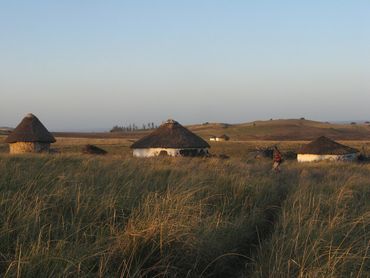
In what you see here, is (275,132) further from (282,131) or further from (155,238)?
(155,238)

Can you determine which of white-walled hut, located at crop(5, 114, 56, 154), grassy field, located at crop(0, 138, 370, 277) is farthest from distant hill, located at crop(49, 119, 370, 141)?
grassy field, located at crop(0, 138, 370, 277)

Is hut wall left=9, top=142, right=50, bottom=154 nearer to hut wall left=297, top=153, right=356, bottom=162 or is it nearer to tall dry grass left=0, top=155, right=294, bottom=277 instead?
hut wall left=297, top=153, right=356, bottom=162

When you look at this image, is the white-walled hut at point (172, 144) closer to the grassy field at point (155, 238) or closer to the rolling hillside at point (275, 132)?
the grassy field at point (155, 238)

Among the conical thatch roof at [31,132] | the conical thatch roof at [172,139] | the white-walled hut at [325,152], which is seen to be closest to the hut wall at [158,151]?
the conical thatch roof at [172,139]

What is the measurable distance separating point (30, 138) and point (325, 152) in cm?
2512

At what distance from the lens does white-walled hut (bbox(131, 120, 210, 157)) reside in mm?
39094

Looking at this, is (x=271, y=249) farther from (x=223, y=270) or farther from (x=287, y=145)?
(x=287, y=145)

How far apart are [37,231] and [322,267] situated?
1999mm

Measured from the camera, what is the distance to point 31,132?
1581 inches

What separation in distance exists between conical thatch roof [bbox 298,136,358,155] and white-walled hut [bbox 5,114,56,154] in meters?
23.0

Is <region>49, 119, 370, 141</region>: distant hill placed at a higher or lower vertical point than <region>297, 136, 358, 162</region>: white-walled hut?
higher

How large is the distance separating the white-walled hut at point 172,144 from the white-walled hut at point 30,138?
7015 millimetres

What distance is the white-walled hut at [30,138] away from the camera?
39.7 metres

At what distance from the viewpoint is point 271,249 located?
4172 mm
